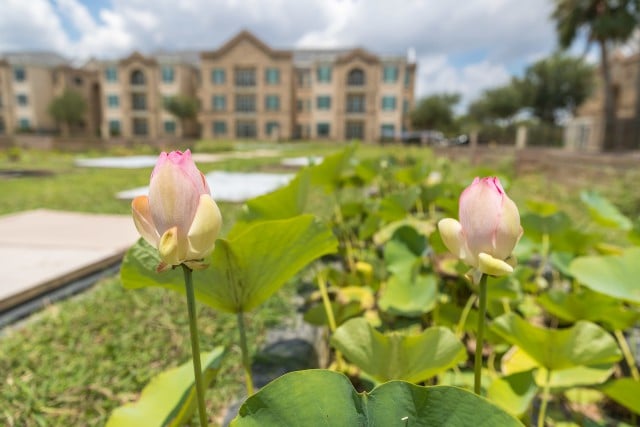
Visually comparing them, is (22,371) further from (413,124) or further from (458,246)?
(413,124)

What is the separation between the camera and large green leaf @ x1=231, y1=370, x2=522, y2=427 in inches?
16.5

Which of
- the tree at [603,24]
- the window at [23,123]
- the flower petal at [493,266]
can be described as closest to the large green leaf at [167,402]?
the flower petal at [493,266]

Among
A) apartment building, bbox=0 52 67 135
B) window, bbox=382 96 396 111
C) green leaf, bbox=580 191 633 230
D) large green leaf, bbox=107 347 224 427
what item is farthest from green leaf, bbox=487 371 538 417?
apartment building, bbox=0 52 67 135

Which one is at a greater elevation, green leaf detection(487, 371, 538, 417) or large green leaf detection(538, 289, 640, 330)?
large green leaf detection(538, 289, 640, 330)

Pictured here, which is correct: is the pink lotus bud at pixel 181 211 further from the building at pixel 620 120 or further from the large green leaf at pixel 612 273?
the building at pixel 620 120

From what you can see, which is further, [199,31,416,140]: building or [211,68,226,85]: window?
[211,68,226,85]: window

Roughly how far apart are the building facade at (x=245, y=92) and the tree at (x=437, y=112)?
148 centimetres

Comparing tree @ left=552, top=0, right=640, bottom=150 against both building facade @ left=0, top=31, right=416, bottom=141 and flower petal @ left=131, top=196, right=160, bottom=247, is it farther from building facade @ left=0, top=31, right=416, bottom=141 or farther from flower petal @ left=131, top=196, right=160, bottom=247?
flower petal @ left=131, top=196, right=160, bottom=247

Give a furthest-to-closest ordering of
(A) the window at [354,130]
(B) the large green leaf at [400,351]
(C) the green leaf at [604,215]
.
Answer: (A) the window at [354,130], (C) the green leaf at [604,215], (B) the large green leaf at [400,351]

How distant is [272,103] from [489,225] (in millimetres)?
28237

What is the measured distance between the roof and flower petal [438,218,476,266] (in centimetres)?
3712

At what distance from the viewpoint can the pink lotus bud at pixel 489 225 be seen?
1.55 feet

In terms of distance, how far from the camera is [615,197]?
5133mm

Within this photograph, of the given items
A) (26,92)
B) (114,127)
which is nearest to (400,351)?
(114,127)
